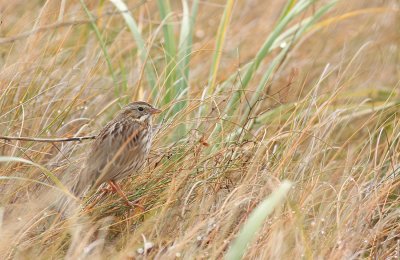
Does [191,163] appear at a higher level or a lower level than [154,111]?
lower

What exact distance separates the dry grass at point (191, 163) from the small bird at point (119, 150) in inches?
3.4

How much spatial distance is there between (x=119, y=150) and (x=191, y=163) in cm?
38

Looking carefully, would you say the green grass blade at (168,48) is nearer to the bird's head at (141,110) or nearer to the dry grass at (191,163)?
the dry grass at (191,163)

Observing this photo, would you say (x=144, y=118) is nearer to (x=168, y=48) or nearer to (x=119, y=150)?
(x=119, y=150)

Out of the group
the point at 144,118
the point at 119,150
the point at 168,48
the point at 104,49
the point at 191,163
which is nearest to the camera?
the point at 119,150

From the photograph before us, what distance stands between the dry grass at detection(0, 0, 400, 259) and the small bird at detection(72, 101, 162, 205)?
9 centimetres

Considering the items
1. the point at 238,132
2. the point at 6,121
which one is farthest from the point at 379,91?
the point at 6,121

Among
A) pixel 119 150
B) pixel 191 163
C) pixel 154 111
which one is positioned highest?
pixel 119 150

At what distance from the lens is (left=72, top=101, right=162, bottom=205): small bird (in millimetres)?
3998

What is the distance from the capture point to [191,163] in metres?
4.09

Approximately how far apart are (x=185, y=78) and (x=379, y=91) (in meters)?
1.18

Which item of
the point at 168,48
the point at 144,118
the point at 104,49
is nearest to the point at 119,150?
the point at 144,118

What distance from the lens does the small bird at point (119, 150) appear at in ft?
13.1

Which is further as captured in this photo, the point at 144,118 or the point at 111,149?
the point at 144,118
